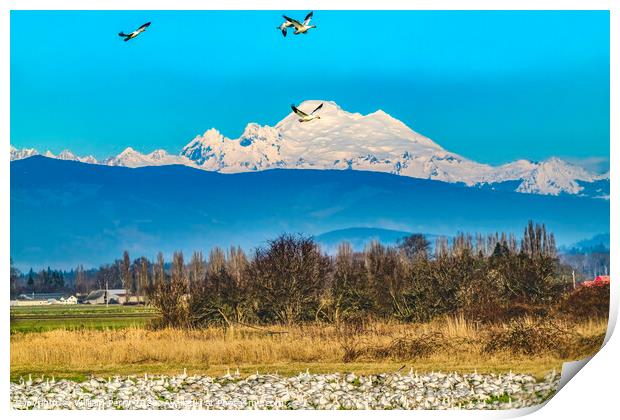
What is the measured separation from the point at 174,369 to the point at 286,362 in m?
1.62

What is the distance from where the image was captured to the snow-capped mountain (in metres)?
18.1

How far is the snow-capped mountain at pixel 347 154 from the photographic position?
1809 centimetres

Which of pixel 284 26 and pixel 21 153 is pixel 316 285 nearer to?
pixel 284 26

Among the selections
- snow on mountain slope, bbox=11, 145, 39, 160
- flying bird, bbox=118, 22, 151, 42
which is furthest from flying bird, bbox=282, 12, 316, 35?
snow on mountain slope, bbox=11, 145, 39, 160

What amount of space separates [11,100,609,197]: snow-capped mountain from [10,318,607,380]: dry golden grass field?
2.37 metres

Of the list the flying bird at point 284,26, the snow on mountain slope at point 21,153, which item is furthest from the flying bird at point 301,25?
the snow on mountain slope at point 21,153

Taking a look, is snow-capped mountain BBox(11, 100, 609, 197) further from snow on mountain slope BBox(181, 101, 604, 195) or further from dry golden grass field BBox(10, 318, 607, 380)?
dry golden grass field BBox(10, 318, 607, 380)

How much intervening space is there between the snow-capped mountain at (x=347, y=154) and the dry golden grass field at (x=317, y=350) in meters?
2.37

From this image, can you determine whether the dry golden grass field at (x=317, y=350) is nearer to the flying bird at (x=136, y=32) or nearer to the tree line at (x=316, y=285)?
the tree line at (x=316, y=285)

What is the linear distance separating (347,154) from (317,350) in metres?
3.47

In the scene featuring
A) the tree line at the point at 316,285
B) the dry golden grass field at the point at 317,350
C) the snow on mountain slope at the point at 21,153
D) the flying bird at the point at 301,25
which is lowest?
the dry golden grass field at the point at 317,350

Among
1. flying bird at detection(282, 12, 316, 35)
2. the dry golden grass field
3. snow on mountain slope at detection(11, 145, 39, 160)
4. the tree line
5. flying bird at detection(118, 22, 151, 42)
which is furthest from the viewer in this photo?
the tree line
